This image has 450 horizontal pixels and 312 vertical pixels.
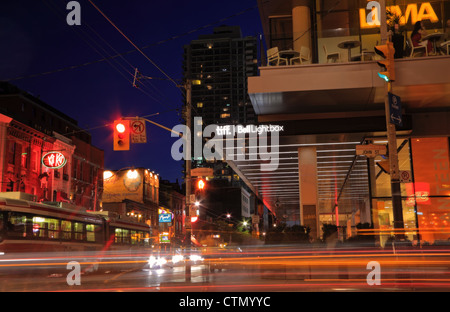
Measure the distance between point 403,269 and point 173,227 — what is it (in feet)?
242

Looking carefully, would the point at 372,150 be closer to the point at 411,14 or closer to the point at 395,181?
the point at 395,181

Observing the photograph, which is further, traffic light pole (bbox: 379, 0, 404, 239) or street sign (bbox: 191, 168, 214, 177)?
street sign (bbox: 191, 168, 214, 177)

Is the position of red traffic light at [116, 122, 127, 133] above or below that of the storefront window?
above

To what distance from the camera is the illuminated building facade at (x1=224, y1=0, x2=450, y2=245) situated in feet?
74.9

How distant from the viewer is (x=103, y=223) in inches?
1110

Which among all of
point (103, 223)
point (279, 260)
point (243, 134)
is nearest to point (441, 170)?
point (243, 134)

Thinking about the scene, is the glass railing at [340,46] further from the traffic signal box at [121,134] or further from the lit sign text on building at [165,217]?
the lit sign text on building at [165,217]

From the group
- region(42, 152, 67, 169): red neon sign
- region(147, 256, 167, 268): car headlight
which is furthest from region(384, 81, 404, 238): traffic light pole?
region(42, 152, 67, 169): red neon sign

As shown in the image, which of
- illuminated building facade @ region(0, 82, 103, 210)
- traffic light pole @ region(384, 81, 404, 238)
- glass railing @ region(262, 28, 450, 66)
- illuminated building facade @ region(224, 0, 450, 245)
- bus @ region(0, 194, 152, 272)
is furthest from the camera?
illuminated building facade @ region(0, 82, 103, 210)

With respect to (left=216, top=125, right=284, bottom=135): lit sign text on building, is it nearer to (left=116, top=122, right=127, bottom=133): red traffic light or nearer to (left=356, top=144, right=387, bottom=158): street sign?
(left=116, top=122, right=127, bottom=133): red traffic light

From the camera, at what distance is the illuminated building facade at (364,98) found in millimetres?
22828

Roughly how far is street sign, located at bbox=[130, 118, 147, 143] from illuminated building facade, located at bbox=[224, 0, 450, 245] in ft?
17.9

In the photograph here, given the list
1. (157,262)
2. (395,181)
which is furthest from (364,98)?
(157,262)

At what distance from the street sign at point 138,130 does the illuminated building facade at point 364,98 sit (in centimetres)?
546
